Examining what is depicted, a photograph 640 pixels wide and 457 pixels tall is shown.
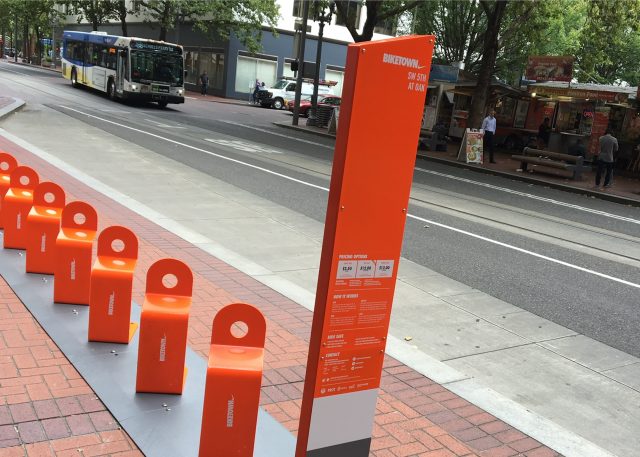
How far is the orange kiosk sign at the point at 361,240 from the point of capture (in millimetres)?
2699

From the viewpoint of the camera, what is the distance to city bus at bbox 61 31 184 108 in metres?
29.5

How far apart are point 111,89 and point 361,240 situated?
104ft

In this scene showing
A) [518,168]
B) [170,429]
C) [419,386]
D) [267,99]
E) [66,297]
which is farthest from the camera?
[267,99]

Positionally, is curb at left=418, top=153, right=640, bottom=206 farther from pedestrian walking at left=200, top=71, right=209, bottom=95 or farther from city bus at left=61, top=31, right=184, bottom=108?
pedestrian walking at left=200, top=71, right=209, bottom=95

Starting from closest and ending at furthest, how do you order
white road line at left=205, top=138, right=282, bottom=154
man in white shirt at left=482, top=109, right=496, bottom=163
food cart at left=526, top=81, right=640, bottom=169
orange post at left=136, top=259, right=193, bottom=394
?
1. orange post at left=136, top=259, right=193, bottom=394
2. white road line at left=205, top=138, right=282, bottom=154
3. man in white shirt at left=482, top=109, right=496, bottom=163
4. food cart at left=526, top=81, right=640, bottom=169

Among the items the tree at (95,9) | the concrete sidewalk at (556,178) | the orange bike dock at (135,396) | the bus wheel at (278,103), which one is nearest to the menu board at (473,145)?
the concrete sidewalk at (556,178)

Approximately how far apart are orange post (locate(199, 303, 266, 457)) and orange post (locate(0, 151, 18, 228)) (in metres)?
4.77

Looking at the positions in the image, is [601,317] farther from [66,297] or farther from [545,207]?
[545,207]

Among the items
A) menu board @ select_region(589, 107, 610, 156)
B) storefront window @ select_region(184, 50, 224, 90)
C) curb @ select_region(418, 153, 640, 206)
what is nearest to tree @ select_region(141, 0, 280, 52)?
storefront window @ select_region(184, 50, 224, 90)

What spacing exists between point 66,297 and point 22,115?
1695 centimetres

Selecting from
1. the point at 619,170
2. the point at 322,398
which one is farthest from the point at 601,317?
the point at 619,170

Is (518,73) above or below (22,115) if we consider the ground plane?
above

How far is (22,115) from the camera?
1997 cm

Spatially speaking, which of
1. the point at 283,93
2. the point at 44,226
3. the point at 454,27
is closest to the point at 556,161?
the point at 454,27
